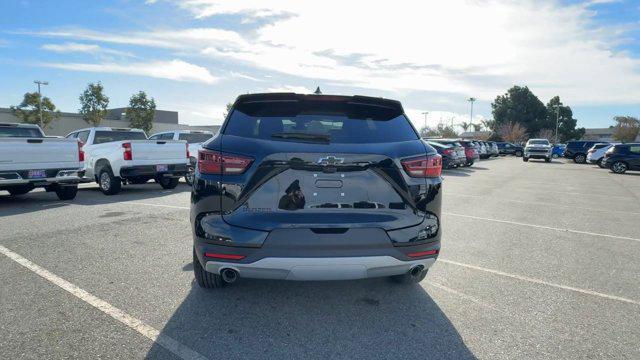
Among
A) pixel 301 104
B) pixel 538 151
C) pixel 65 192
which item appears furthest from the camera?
pixel 538 151

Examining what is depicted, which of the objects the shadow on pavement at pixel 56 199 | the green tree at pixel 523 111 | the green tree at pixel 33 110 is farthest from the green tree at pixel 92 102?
the green tree at pixel 523 111

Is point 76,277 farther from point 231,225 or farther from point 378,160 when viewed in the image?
point 378,160

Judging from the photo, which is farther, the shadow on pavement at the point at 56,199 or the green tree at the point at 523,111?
the green tree at the point at 523,111

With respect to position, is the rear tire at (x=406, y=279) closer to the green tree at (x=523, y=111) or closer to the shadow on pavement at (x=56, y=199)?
the shadow on pavement at (x=56, y=199)

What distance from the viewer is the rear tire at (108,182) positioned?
10164mm

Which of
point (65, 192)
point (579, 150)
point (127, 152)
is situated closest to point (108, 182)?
point (127, 152)

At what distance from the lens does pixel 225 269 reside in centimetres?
288

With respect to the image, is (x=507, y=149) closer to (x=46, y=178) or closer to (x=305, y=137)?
(x=46, y=178)

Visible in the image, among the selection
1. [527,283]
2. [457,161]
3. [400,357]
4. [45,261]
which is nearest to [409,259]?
[400,357]

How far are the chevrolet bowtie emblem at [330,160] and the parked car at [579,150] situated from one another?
35.8 m

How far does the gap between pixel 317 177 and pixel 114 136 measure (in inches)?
420

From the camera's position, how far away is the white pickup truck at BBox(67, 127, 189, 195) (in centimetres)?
1012

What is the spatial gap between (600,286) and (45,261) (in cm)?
583

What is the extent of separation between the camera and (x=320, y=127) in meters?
3.00
